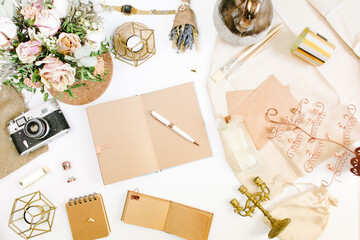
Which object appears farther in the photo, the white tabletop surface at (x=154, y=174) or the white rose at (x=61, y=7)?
the white tabletop surface at (x=154, y=174)

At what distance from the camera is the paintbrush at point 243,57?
0.83 meters

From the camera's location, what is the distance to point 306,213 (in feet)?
2.72

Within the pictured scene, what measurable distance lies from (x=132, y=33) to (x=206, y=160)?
0.45 metres

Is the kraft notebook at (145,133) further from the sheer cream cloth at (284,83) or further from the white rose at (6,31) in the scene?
the white rose at (6,31)

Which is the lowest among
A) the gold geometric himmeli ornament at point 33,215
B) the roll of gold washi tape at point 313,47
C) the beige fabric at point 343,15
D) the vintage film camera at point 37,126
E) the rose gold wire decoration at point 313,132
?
the gold geometric himmeli ornament at point 33,215

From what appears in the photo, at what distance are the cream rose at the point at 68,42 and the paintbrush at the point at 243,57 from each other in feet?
1.35

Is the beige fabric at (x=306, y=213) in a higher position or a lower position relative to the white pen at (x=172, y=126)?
lower

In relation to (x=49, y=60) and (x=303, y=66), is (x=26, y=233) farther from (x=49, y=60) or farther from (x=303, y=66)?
(x=303, y=66)

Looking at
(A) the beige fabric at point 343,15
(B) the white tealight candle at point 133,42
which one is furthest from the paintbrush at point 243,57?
(B) the white tealight candle at point 133,42

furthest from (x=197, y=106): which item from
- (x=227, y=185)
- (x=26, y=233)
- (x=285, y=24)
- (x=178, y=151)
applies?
(x=26, y=233)

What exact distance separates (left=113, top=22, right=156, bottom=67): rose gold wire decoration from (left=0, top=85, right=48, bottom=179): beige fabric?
1.17 ft

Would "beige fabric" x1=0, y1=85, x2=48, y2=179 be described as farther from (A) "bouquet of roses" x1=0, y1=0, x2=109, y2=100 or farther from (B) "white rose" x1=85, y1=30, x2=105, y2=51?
(B) "white rose" x1=85, y1=30, x2=105, y2=51

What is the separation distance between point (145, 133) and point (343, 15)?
2.33 feet

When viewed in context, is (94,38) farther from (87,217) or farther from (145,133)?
(87,217)
